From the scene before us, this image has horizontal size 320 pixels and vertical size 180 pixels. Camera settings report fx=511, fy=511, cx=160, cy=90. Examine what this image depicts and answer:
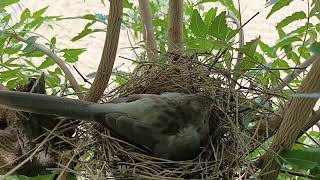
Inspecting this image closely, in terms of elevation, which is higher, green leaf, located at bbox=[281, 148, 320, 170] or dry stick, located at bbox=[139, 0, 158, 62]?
dry stick, located at bbox=[139, 0, 158, 62]

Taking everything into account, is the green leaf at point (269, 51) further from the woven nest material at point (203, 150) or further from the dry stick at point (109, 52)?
the dry stick at point (109, 52)

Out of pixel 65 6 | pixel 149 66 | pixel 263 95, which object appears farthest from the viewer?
pixel 65 6

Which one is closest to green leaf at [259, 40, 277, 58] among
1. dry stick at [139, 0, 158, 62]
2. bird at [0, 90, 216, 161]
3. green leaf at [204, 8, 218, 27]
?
green leaf at [204, 8, 218, 27]

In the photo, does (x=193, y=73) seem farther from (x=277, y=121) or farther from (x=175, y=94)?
(x=277, y=121)

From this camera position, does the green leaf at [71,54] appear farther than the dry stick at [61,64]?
Yes

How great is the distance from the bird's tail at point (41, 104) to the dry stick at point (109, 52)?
0.35 feet

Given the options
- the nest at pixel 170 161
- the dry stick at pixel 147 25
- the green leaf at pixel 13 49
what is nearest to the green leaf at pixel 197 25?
the nest at pixel 170 161

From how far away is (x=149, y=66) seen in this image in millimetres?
1046

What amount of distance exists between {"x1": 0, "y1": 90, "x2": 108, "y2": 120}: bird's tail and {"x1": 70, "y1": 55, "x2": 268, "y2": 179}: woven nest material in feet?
0.28

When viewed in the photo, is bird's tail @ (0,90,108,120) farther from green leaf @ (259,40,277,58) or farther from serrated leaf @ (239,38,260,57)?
green leaf @ (259,40,277,58)

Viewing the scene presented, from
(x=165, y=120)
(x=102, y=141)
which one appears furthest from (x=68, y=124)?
(x=165, y=120)

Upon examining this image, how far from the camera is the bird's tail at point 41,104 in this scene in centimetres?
77

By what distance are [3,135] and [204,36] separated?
1.37ft

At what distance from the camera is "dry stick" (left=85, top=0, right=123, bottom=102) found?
86cm
